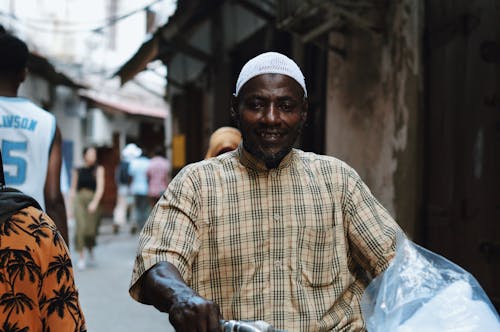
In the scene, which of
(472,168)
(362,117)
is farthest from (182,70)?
(472,168)

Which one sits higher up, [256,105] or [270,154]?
[256,105]

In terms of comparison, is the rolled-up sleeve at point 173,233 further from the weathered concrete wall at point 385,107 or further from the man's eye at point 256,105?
the weathered concrete wall at point 385,107

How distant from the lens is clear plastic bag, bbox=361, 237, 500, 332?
1740 millimetres

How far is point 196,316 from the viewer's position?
4.97 ft

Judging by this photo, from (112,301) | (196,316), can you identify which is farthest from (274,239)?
(112,301)

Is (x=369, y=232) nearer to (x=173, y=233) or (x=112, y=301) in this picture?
(x=173, y=233)

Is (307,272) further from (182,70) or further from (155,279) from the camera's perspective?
(182,70)

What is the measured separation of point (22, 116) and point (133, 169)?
1025 cm

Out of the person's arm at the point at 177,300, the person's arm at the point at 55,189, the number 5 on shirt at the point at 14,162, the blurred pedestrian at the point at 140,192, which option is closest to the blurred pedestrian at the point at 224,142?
the person's arm at the point at 55,189

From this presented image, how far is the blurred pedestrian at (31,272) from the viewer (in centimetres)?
164

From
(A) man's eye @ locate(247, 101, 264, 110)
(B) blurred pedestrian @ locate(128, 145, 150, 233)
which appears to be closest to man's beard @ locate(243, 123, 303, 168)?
(A) man's eye @ locate(247, 101, 264, 110)

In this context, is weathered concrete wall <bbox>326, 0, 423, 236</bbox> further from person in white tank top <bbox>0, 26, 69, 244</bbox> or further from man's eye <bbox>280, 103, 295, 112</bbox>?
man's eye <bbox>280, 103, 295, 112</bbox>

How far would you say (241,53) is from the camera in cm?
1029

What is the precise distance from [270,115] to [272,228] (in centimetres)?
35
